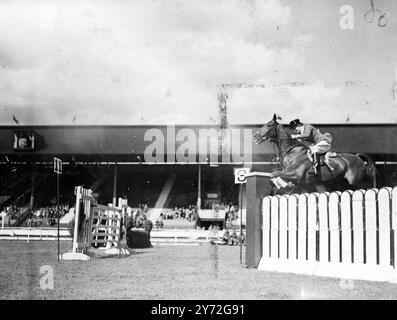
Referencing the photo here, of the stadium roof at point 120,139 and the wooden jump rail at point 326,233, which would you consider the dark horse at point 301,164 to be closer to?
the wooden jump rail at point 326,233

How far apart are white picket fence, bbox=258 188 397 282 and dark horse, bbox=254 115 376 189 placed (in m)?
3.37

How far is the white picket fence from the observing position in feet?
21.4

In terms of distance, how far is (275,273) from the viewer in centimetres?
766

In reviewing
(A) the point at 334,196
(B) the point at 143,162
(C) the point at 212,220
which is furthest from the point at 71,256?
(B) the point at 143,162

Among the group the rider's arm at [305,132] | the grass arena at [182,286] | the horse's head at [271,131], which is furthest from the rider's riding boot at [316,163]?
the grass arena at [182,286]

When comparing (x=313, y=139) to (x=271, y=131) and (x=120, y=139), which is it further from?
(x=120, y=139)

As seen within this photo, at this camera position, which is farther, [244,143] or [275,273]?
[244,143]

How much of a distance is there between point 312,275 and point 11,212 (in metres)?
28.8

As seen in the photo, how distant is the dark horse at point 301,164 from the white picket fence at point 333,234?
337 centimetres

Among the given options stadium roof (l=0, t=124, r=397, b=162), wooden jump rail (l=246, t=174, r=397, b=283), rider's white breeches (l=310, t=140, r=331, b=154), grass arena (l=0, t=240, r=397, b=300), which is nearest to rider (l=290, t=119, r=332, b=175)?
rider's white breeches (l=310, t=140, r=331, b=154)

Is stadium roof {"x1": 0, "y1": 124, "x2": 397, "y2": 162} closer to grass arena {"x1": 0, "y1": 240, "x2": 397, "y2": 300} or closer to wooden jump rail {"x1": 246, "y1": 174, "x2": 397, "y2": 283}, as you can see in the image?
wooden jump rail {"x1": 246, "y1": 174, "x2": 397, "y2": 283}

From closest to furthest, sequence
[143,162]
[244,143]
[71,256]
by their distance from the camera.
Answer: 1. [71,256]
2. [244,143]
3. [143,162]

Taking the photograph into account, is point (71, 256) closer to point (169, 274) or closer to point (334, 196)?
point (169, 274)

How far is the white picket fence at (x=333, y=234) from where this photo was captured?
6.54 meters
